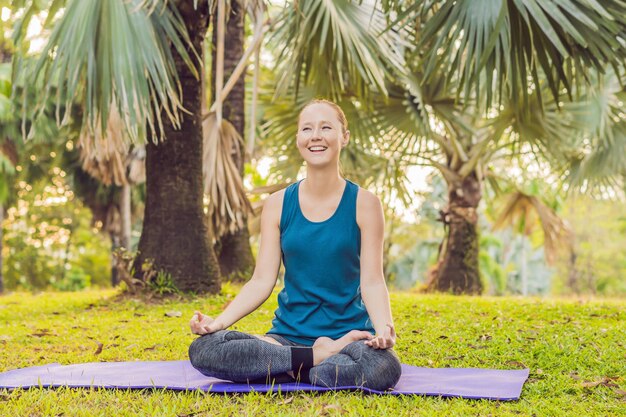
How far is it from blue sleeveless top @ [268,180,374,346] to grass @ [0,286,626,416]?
393mm

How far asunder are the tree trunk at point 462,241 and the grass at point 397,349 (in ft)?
9.43

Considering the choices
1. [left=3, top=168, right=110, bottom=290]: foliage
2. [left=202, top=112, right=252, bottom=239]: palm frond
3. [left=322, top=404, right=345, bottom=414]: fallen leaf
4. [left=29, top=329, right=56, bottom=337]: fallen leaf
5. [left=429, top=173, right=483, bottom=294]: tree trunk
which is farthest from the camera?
[left=3, top=168, right=110, bottom=290]: foliage

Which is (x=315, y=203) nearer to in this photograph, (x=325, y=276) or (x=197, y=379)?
(x=325, y=276)

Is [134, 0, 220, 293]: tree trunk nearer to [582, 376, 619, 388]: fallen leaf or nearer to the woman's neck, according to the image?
the woman's neck

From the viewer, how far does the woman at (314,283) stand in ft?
10.7

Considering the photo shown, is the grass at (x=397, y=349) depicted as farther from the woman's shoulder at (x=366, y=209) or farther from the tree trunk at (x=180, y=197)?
the woman's shoulder at (x=366, y=209)

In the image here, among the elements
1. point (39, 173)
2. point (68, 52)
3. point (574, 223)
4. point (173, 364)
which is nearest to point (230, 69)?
point (68, 52)

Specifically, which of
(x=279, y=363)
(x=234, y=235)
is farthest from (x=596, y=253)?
(x=279, y=363)

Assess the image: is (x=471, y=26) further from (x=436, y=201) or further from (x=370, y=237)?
(x=436, y=201)

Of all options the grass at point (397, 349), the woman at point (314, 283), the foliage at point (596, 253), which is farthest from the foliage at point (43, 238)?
the woman at point (314, 283)

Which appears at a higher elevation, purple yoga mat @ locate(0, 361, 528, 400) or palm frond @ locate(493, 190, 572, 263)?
palm frond @ locate(493, 190, 572, 263)

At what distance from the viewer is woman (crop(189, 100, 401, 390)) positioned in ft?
10.7

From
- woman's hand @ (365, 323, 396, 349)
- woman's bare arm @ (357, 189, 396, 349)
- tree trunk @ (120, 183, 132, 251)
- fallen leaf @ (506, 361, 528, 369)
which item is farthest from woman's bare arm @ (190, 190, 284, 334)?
tree trunk @ (120, 183, 132, 251)

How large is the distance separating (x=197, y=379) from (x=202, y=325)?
0.40 meters
